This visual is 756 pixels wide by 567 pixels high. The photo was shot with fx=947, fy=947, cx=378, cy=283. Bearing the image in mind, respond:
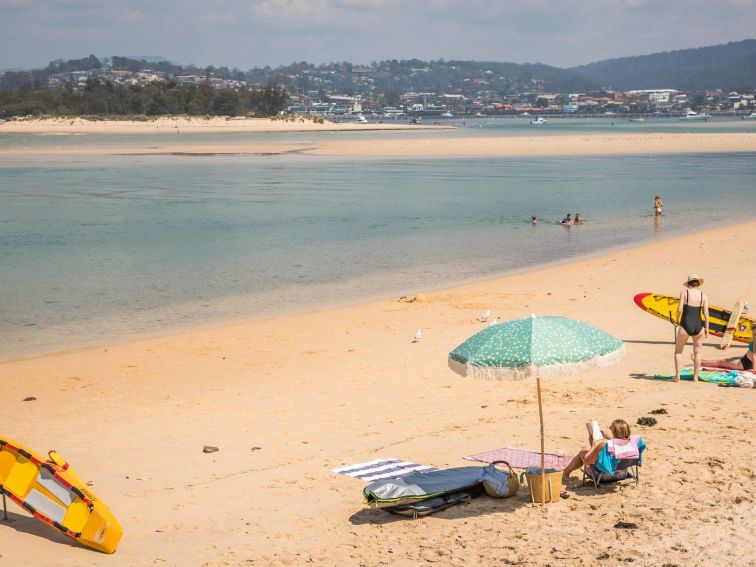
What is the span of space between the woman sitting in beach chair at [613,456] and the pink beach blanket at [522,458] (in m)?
0.43

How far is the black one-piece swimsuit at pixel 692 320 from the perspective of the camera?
41.1ft

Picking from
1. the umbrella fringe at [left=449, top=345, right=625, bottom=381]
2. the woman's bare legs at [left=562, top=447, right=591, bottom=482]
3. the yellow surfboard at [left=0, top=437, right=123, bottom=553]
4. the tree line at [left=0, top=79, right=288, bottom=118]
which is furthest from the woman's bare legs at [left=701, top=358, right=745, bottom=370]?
the tree line at [left=0, top=79, right=288, bottom=118]

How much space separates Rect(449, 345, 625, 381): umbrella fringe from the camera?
8.23 metres

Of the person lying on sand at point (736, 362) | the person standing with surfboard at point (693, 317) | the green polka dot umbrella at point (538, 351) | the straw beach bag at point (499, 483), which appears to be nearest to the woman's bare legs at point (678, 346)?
the person standing with surfboard at point (693, 317)

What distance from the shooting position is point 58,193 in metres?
48.4

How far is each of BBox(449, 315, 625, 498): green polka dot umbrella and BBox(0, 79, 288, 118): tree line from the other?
155 meters

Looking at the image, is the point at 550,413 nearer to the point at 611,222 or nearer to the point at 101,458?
the point at 101,458

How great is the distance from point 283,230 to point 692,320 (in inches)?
919

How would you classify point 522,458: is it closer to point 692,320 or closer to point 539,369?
point 539,369

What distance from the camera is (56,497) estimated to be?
27.4 feet

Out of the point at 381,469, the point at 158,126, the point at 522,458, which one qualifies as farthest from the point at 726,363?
the point at 158,126

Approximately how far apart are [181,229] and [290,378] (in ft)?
74.2

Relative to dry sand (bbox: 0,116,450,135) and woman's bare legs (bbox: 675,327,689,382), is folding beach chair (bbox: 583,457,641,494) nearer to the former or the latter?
woman's bare legs (bbox: 675,327,689,382)

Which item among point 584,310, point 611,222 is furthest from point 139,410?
point 611,222
